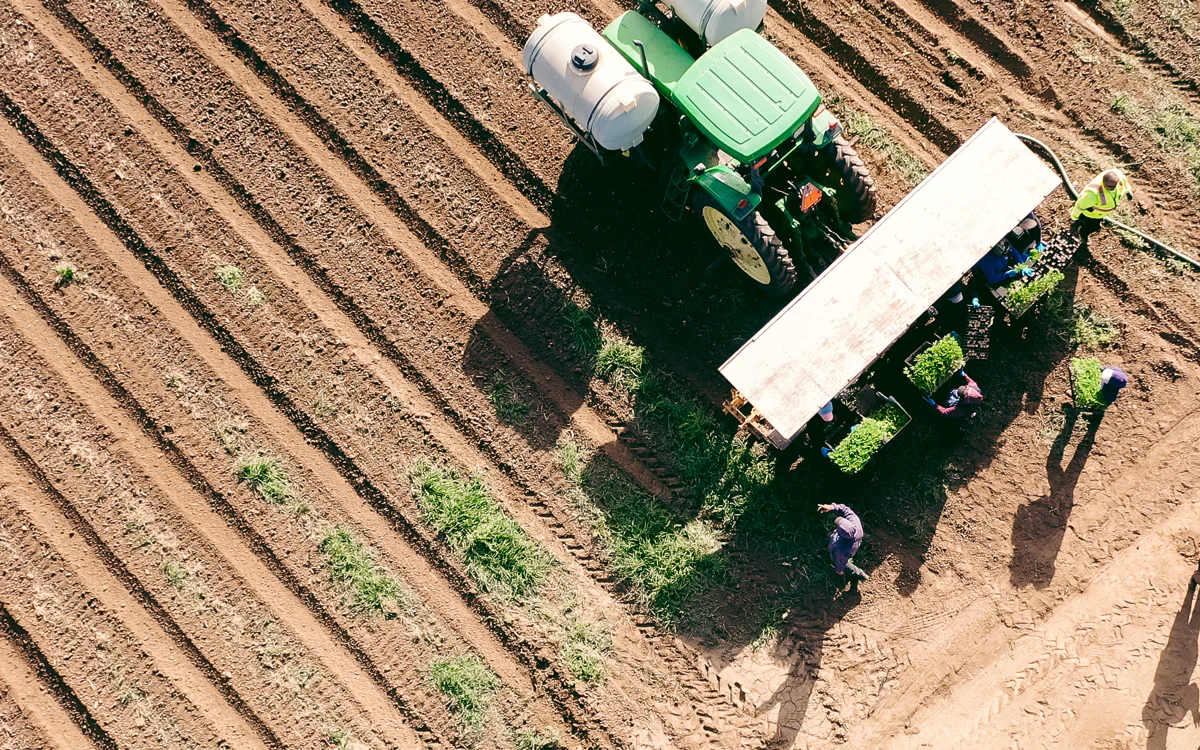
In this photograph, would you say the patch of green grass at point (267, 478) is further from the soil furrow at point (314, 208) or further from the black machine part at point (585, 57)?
the black machine part at point (585, 57)

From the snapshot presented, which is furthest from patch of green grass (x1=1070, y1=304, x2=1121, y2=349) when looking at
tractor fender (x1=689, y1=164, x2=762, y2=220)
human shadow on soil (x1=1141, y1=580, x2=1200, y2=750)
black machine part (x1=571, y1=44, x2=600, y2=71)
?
black machine part (x1=571, y1=44, x2=600, y2=71)

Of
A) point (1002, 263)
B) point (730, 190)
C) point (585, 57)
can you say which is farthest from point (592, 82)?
point (1002, 263)

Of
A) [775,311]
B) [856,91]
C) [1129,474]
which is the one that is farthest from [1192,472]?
[856,91]

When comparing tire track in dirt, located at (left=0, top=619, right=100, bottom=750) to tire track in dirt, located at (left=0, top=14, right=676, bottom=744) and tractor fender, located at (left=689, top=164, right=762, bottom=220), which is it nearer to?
tire track in dirt, located at (left=0, top=14, right=676, bottom=744)

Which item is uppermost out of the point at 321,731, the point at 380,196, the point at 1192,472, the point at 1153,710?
the point at 380,196

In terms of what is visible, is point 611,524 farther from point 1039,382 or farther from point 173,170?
point 173,170
